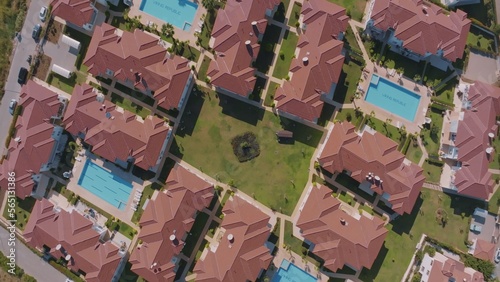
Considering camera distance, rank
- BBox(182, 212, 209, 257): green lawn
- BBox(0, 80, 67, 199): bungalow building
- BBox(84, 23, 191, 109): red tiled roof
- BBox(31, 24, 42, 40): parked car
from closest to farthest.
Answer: BBox(84, 23, 191, 109): red tiled roof
BBox(0, 80, 67, 199): bungalow building
BBox(182, 212, 209, 257): green lawn
BBox(31, 24, 42, 40): parked car

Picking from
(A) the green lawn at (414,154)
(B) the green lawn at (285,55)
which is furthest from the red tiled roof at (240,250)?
(A) the green lawn at (414,154)

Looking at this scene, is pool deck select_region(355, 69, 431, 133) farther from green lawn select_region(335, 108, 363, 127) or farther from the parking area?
the parking area

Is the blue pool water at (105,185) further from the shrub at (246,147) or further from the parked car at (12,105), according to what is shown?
the shrub at (246,147)

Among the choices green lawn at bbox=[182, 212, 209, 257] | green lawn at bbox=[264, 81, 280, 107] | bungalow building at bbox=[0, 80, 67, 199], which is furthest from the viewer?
green lawn at bbox=[182, 212, 209, 257]

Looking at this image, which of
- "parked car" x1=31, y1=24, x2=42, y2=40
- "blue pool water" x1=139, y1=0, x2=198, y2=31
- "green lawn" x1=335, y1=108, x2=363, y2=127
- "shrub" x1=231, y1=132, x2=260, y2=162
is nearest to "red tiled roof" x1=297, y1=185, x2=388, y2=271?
"shrub" x1=231, y1=132, x2=260, y2=162

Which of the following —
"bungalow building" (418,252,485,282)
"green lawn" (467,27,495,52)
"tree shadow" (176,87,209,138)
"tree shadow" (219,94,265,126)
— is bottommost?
"bungalow building" (418,252,485,282)

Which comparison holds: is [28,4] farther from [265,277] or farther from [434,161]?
[434,161]
